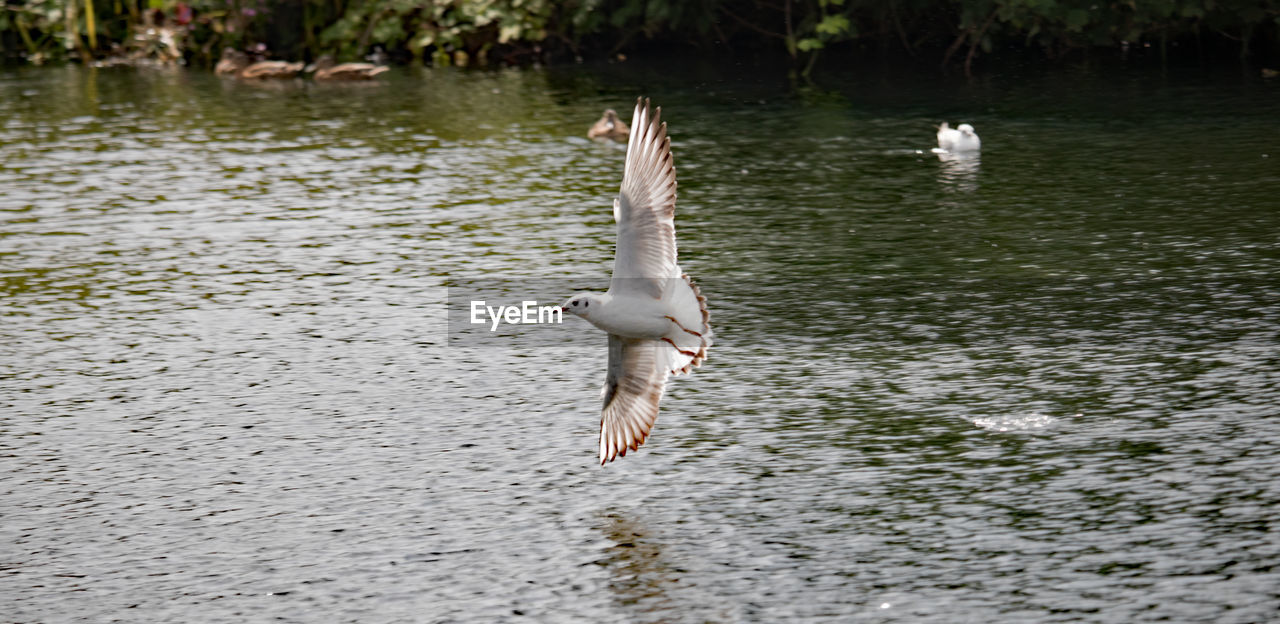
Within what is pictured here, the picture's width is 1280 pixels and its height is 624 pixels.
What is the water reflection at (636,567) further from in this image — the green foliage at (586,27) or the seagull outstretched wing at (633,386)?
the green foliage at (586,27)

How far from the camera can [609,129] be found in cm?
1830

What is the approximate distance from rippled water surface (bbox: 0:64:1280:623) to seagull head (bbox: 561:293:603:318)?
0.98 m

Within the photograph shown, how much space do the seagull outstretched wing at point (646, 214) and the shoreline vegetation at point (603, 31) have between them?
1700 cm

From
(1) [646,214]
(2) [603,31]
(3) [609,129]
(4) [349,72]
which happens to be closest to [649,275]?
(1) [646,214]

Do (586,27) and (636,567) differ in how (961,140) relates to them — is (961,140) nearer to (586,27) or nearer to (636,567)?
(636,567)

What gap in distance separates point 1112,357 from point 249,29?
21.1m

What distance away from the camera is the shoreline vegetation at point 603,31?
24.1 m

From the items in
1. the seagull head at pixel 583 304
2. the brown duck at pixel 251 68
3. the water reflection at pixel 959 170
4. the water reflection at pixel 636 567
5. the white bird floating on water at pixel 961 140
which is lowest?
the water reflection at pixel 636 567

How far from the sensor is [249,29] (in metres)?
28.0

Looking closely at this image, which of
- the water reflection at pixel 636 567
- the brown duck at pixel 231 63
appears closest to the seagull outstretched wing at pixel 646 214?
the water reflection at pixel 636 567

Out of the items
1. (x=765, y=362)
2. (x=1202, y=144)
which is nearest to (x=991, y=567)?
(x=765, y=362)

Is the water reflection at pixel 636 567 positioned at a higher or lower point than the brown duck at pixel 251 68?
lower

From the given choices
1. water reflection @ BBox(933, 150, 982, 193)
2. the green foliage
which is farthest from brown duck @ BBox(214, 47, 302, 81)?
water reflection @ BBox(933, 150, 982, 193)

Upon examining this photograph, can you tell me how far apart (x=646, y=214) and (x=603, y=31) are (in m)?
20.7
